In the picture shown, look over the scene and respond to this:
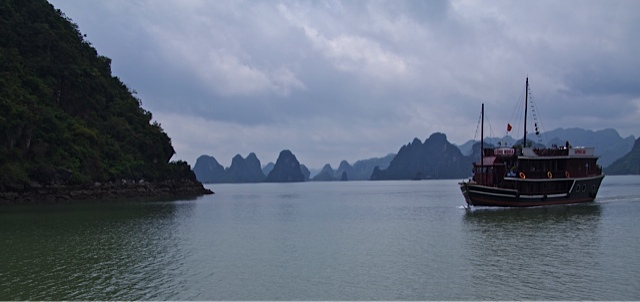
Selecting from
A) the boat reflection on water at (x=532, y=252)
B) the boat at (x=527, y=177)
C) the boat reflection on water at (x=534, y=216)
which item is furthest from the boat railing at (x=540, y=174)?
the boat reflection on water at (x=532, y=252)

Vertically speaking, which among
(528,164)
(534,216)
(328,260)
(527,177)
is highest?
(528,164)

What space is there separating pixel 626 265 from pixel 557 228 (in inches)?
474

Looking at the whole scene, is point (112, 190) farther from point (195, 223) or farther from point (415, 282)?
point (415, 282)

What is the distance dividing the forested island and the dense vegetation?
133 mm

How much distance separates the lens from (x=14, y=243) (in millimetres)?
26500

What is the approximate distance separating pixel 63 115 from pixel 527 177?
63961 mm

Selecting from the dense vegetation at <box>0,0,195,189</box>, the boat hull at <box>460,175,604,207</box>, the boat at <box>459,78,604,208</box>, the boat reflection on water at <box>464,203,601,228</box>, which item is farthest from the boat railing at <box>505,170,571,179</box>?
the dense vegetation at <box>0,0,195,189</box>

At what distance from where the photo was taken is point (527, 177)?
148 ft

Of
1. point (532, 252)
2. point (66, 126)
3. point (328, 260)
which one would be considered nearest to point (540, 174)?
point (532, 252)

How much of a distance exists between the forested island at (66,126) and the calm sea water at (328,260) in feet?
93.5

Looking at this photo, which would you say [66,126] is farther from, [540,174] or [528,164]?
[540,174]

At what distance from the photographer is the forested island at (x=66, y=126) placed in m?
60.8

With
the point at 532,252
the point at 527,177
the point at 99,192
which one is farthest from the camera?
the point at 99,192

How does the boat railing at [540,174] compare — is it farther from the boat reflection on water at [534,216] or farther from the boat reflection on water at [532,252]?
the boat reflection on water at [532,252]
